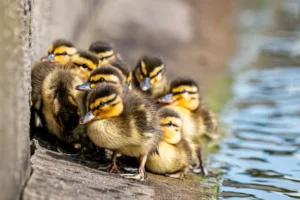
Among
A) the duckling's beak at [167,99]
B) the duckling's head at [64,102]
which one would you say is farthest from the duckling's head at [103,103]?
the duckling's beak at [167,99]

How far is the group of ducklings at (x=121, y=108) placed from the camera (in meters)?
4.96

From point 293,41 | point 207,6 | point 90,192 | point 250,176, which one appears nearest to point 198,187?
point 250,176

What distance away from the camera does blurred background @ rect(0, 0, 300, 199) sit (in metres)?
3.79

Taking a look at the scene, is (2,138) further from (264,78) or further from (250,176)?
(264,78)

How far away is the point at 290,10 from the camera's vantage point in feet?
60.9

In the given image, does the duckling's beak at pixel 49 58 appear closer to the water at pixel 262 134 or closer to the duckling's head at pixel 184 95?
the duckling's head at pixel 184 95

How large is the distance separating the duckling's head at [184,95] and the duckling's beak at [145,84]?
15 cm

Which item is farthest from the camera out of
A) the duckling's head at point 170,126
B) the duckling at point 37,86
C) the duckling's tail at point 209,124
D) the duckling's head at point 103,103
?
the duckling's tail at point 209,124

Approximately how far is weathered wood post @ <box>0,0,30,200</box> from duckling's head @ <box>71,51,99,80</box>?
1.83m

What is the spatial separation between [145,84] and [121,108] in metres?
1.21

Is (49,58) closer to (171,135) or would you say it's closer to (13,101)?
(171,135)

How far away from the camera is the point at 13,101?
12.1ft

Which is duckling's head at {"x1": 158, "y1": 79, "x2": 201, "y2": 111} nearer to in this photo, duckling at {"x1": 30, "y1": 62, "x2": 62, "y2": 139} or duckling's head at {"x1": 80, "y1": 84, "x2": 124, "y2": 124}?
duckling at {"x1": 30, "y1": 62, "x2": 62, "y2": 139}

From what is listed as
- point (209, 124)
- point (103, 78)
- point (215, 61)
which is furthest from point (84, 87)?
point (215, 61)
